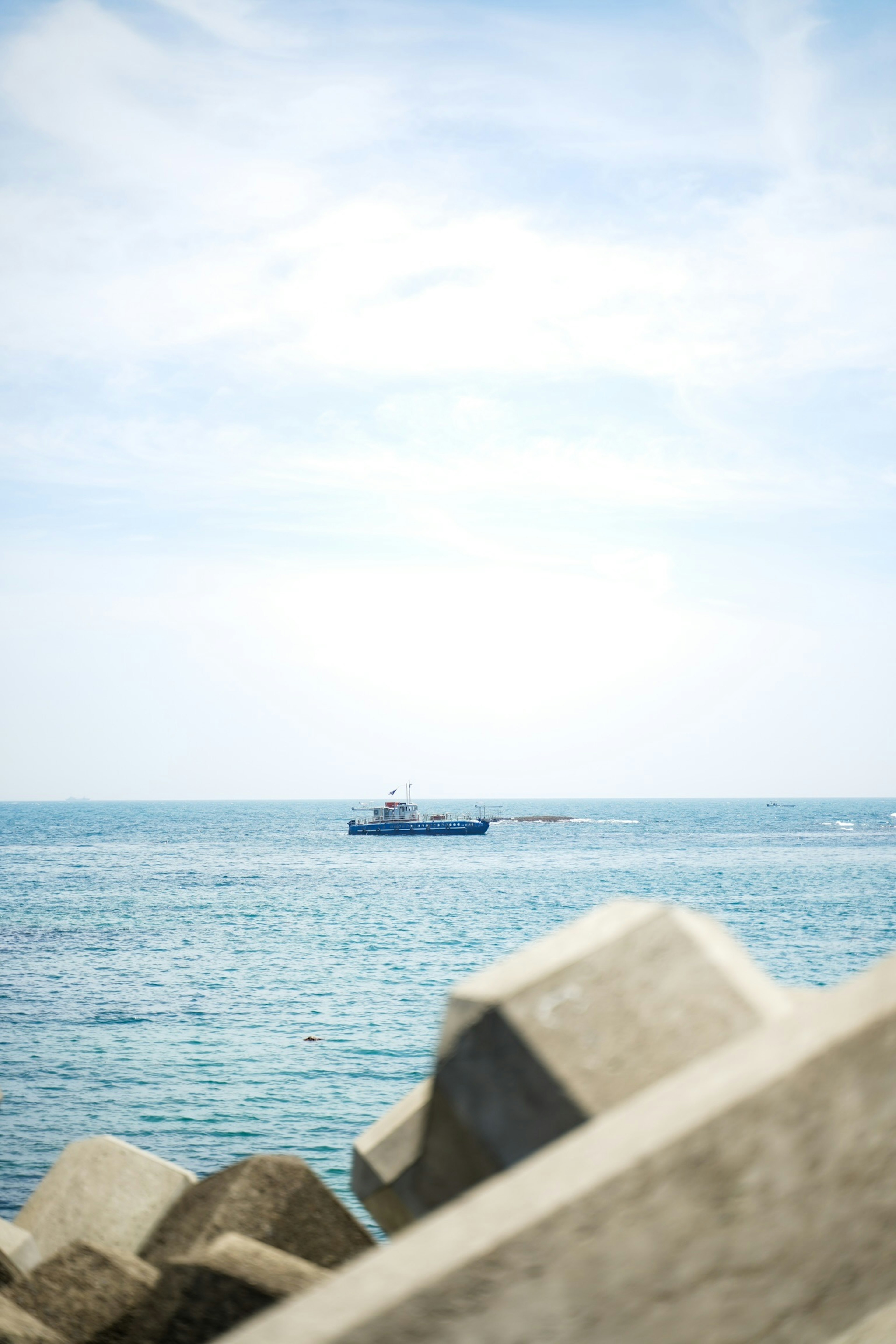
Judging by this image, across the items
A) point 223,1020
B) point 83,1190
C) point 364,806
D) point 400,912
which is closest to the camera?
point 83,1190

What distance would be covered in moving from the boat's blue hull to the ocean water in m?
13.2

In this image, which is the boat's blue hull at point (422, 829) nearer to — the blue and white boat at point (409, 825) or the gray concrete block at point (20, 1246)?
the blue and white boat at point (409, 825)

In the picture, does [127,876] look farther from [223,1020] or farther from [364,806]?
[364,806]

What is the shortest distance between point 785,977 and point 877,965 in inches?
1254

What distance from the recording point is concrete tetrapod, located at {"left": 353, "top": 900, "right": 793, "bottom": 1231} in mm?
2502

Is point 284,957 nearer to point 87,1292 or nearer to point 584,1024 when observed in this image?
point 87,1292

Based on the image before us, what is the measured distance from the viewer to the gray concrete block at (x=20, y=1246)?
4.82 metres

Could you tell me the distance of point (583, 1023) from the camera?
2549mm

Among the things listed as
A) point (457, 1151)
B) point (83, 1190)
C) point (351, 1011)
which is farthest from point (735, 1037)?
point (351, 1011)

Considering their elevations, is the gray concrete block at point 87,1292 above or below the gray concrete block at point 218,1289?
below

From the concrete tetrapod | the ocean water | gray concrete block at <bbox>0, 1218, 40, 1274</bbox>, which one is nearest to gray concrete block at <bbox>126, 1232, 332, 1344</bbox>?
the concrete tetrapod

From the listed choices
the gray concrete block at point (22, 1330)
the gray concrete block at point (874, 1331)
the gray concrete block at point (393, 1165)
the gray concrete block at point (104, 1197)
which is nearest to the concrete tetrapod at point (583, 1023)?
the gray concrete block at point (874, 1331)

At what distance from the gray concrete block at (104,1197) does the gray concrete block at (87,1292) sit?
1746mm

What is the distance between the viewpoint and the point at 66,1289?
345 centimetres
